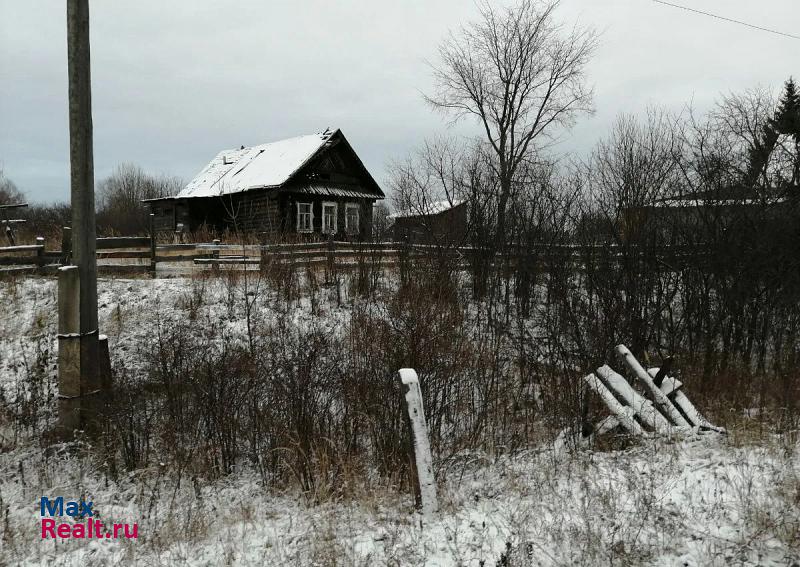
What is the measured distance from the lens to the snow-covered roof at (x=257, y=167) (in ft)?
67.4

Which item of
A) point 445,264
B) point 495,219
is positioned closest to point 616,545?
point 445,264

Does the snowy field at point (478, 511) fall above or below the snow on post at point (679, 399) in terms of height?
below

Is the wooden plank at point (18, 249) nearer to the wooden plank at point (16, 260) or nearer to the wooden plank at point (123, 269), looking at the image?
the wooden plank at point (16, 260)

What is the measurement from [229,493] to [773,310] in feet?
33.1

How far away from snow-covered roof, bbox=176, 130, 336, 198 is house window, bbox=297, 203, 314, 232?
1.80m

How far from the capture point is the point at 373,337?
6.42 m

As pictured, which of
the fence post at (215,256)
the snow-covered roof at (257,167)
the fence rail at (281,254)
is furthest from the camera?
the snow-covered roof at (257,167)

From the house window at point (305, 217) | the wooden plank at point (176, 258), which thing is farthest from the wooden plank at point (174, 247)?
the house window at point (305, 217)

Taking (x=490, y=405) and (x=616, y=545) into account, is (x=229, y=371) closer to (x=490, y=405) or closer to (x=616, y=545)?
(x=490, y=405)

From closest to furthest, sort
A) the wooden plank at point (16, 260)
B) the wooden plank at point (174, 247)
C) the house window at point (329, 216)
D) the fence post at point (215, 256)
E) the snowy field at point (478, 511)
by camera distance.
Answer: the snowy field at point (478, 511)
the wooden plank at point (16, 260)
the fence post at point (215, 256)
the wooden plank at point (174, 247)
the house window at point (329, 216)

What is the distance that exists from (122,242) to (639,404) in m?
12.4

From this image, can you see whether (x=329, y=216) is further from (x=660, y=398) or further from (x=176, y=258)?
(x=660, y=398)

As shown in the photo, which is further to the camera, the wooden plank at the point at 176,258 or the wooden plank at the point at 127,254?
the wooden plank at the point at 176,258

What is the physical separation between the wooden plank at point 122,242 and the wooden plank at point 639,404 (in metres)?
11.9
